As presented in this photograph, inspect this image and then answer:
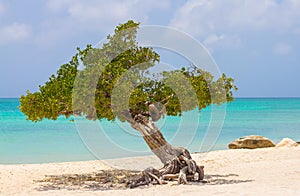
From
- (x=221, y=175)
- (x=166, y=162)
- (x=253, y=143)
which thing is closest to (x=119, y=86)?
(x=166, y=162)

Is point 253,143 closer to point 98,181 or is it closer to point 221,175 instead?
point 221,175

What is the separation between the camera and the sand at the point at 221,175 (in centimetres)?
1100

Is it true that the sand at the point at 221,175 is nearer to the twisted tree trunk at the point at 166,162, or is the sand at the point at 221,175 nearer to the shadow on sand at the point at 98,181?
the shadow on sand at the point at 98,181

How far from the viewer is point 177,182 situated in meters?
12.5

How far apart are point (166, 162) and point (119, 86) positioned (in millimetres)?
3135

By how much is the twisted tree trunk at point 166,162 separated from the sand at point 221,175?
428 millimetres

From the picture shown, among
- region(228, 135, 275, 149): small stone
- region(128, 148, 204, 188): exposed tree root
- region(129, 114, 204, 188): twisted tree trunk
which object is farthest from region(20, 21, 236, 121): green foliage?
region(228, 135, 275, 149): small stone

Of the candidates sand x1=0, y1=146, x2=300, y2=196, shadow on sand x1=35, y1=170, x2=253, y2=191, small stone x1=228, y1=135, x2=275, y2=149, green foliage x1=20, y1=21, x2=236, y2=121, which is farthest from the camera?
small stone x1=228, y1=135, x2=275, y2=149

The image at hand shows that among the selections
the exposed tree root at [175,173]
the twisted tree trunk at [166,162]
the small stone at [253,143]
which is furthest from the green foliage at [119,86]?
the small stone at [253,143]

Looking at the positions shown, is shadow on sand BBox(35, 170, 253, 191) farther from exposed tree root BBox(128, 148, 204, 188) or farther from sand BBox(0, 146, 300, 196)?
exposed tree root BBox(128, 148, 204, 188)

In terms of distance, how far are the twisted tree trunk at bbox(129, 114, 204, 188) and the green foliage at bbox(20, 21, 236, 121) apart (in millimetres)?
452

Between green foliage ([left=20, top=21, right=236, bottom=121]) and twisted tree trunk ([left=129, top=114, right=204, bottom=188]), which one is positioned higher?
green foliage ([left=20, top=21, right=236, bottom=121])

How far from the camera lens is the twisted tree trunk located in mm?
12488

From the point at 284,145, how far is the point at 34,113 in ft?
46.4
